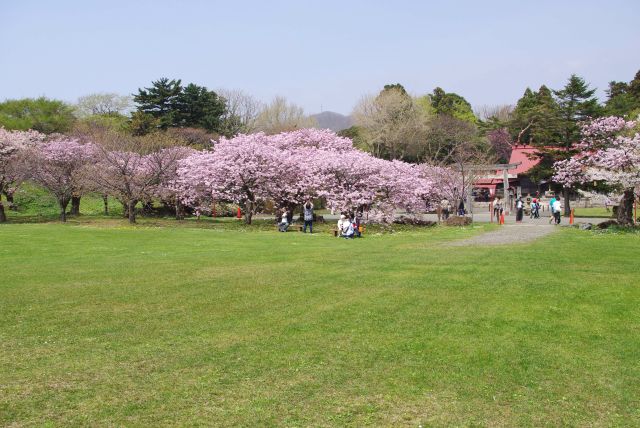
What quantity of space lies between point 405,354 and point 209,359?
2.43 m

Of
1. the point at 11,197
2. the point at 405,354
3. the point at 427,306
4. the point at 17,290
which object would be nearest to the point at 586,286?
the point at 427,306

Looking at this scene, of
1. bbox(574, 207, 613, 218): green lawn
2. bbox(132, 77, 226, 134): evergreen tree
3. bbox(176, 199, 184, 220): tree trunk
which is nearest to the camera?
bbox(176, 199, 184, 220): tree trunk

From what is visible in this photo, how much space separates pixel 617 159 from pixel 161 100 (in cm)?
4096

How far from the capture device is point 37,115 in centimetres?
4816

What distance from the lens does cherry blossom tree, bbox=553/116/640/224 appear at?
995 inches

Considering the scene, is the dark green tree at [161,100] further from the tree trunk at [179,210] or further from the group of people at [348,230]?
the group of people at [348,230]

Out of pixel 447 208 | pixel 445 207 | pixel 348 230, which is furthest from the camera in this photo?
pixel 447 208

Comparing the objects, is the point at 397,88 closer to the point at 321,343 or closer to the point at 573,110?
the point at 573,110

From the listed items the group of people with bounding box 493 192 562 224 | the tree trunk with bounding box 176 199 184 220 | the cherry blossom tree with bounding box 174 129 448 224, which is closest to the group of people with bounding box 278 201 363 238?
the cherry blossom tree with bounding box 174 129 448 224

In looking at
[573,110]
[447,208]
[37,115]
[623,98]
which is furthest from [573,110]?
[37,115]

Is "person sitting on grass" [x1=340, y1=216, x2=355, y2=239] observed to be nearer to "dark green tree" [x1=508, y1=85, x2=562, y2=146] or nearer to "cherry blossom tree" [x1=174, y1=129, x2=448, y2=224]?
"cherry blossom tree" [x1=174, y1=129, x2=448, y2=224]

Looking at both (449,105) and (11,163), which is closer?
(11,163)

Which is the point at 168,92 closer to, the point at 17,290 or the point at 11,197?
the point at 11,197

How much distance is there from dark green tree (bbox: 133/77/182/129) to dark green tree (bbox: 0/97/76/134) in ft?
22.6
